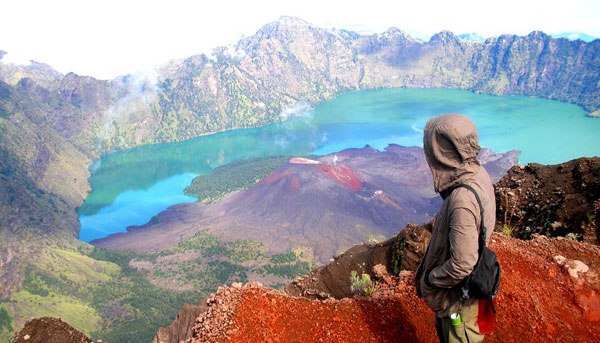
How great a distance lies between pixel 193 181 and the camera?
3698 inches

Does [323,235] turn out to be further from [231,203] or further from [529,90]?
[529,90]

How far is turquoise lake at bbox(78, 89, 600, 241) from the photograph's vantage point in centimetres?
8062

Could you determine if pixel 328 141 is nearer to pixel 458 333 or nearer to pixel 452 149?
pixel 458 333

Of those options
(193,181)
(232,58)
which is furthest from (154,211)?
(232,58)

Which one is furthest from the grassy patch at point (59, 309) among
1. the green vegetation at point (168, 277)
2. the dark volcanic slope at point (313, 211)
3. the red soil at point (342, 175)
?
the red soil at point (342, 175)

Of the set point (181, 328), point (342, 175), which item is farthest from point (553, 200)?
point (342, 175)

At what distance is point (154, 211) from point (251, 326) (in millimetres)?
78675

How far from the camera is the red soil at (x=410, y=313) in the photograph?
4.55m

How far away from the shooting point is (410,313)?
5086mm

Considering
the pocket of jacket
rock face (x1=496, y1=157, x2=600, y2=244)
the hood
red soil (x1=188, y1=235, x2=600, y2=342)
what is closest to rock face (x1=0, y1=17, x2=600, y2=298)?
rock face (x1=496, y1=157, x2=600, y2=244)

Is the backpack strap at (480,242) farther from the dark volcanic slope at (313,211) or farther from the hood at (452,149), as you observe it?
the dark volcanic slope at (313,211)

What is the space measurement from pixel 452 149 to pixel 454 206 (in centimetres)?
44

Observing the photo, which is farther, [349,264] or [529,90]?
[529,90]

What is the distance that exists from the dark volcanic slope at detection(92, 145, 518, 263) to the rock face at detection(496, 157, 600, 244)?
39.9 metres
